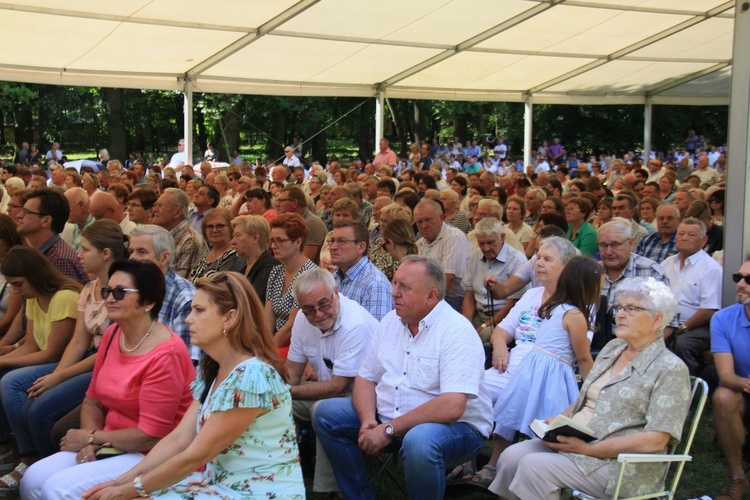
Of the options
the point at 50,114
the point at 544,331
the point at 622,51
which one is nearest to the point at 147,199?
the point at 544,331

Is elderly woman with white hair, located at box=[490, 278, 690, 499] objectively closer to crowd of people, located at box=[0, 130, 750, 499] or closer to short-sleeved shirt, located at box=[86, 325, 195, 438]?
crowd of people, located at box=[0, 130, 750, 499]

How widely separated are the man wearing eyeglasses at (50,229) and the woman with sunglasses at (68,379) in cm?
77

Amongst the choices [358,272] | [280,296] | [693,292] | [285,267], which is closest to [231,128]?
[285,267]

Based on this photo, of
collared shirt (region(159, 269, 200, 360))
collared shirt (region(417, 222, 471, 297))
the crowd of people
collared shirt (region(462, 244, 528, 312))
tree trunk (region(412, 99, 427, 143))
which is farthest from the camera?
tree trunk (region(412, 99, 427, 143))

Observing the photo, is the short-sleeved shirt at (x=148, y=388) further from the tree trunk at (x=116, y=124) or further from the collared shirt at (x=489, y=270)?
the tree trunk at (x=116, y=124)

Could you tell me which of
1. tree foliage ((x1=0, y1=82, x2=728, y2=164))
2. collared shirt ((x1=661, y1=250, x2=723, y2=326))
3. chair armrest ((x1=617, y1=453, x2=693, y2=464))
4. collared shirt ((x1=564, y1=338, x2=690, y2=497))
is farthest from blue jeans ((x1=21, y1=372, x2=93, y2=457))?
tree foliage ((x1=0, y1=82, x2=728, y2=164))

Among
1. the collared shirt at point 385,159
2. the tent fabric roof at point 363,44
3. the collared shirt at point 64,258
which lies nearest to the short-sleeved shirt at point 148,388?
the collared shirt at point 64,258

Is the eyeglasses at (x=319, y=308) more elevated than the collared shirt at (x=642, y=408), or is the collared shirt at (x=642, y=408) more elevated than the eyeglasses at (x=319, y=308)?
the eyeglasses at (x=319, y=308)

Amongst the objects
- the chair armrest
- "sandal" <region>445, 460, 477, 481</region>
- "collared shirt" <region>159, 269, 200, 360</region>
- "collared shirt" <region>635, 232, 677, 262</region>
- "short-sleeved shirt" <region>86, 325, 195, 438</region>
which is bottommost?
"sandal" <region>445, 460, 477, 481</region>

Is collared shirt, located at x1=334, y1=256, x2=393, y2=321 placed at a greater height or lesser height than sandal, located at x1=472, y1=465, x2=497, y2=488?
greater

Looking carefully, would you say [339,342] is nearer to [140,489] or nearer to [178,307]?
[178,307]

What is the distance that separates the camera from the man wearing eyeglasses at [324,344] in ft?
12.8

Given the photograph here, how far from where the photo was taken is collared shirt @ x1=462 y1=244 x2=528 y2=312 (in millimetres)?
5754

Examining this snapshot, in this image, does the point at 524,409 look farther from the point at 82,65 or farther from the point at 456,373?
the point at 82,65
